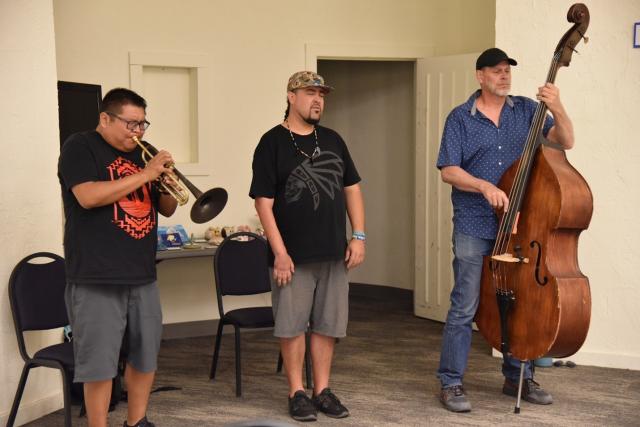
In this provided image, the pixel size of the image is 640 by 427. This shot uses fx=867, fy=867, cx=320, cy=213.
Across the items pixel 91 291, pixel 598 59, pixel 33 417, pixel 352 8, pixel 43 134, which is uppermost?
pixel 352 8

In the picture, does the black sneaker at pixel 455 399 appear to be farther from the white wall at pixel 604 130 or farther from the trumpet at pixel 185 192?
the trumpet at pixel 185 192

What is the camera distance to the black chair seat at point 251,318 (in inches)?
178

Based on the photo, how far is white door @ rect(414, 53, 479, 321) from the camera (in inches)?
244

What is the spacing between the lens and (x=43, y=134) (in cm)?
418

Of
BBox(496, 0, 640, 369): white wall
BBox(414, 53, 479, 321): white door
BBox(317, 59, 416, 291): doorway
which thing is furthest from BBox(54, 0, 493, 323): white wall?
BBox(496, 0, 640, 369): white wall

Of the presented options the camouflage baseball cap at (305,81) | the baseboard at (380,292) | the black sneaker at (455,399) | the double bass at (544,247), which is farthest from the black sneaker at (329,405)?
the baseboard at (380,292)

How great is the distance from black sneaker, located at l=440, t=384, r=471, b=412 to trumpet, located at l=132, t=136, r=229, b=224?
1490 millimetres

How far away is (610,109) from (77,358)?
3.26 m

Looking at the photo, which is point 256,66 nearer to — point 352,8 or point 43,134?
point 352,8

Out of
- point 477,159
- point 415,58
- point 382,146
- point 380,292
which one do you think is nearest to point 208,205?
point 477,159

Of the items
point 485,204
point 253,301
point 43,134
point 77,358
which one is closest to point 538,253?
point 485,204

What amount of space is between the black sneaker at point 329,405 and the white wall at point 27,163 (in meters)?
1.32

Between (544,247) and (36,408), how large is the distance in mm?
2494

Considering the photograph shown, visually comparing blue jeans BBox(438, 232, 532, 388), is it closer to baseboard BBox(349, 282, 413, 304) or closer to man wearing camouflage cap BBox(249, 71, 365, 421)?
man wearing camouflage cap BBox(249, 71, 365, 421)
